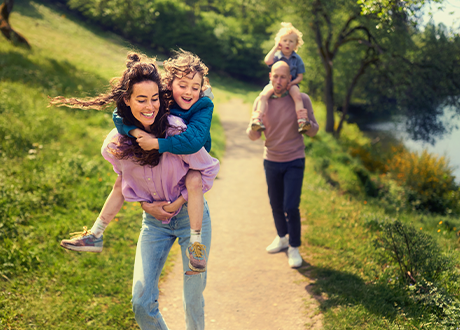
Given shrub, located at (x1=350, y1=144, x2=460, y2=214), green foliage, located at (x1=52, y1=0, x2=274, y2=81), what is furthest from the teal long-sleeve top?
green foliage, located at (x1=52, y1=0, x2=274, y2=81)

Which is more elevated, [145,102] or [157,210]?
[145,102]

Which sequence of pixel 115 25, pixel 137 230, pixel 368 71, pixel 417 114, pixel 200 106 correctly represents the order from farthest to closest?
pixel 115 25 < pixel 368 71 < pixel 417 114 < pixel 137 230 < pixel 200 106

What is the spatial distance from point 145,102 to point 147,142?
26cm

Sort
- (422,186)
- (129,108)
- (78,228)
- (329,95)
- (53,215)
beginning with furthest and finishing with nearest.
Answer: (329,95) < (422,186) < (53,215) < (78,228) < (129,108)

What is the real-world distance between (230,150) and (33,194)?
263 inches

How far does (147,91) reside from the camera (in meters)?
2.23

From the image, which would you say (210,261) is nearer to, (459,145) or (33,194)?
(33,194)

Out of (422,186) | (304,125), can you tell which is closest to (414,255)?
(304,125)

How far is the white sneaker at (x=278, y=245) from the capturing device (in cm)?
490

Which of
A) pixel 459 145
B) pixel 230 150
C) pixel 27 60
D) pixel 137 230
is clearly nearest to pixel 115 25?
pixel 27 60

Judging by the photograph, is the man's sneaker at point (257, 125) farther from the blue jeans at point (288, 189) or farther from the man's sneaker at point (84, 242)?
the man's sneaker at point (84, 242)

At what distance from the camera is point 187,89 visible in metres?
2.38

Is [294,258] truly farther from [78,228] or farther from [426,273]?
[78,228]

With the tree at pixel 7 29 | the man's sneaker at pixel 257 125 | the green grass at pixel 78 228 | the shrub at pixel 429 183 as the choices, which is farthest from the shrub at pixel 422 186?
the tree at pixel 7 29
